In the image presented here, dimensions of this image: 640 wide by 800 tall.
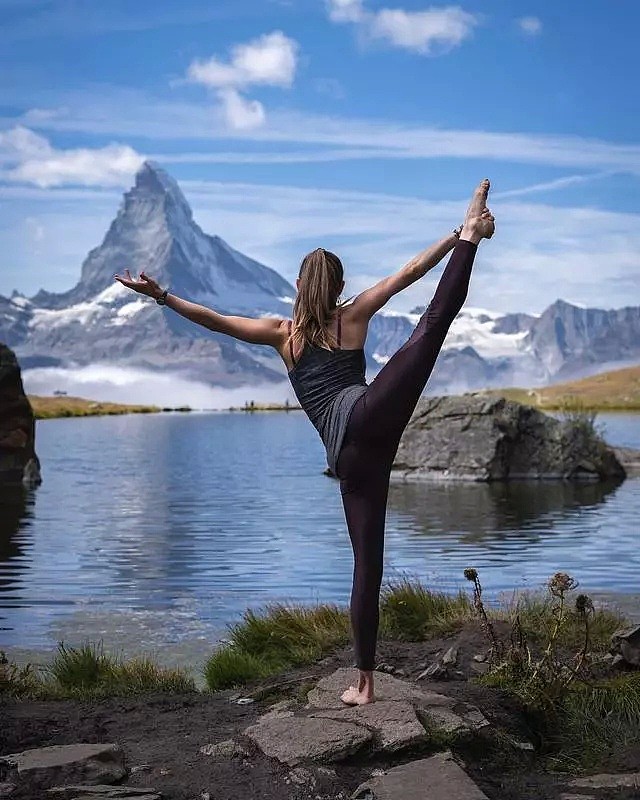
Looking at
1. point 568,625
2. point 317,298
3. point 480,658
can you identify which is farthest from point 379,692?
point 568,625

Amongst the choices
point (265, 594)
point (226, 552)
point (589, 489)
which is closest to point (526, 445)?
point (589, 489)

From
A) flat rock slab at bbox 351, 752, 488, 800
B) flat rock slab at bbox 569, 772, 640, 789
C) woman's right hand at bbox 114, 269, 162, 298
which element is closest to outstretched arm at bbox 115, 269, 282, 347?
woman's right hand at bbox 114, 269, 162, 298

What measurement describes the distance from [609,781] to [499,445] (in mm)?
27157

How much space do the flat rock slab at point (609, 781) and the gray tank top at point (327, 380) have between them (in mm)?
2128

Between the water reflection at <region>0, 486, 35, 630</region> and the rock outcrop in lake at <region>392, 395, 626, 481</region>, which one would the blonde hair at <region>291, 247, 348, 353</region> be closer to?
the water reflection at <region>0, 486, 35, 630</region>

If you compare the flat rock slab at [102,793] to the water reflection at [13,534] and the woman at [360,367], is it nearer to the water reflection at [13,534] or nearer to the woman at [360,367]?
the woman at [360,367]

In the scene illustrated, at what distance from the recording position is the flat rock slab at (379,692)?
7013mm

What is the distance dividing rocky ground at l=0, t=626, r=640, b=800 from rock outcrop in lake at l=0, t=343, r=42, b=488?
932 inches

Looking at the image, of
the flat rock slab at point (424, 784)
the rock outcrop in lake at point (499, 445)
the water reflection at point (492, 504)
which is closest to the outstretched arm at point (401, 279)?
the flat rock slab at point (424, 784)

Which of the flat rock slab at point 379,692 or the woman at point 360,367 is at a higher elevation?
Result: the woman at point 360,367

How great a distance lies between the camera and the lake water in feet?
43.3

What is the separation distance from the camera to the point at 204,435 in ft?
234

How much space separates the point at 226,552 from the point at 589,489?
14.0m

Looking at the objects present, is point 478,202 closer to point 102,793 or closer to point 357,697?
point 357,697
